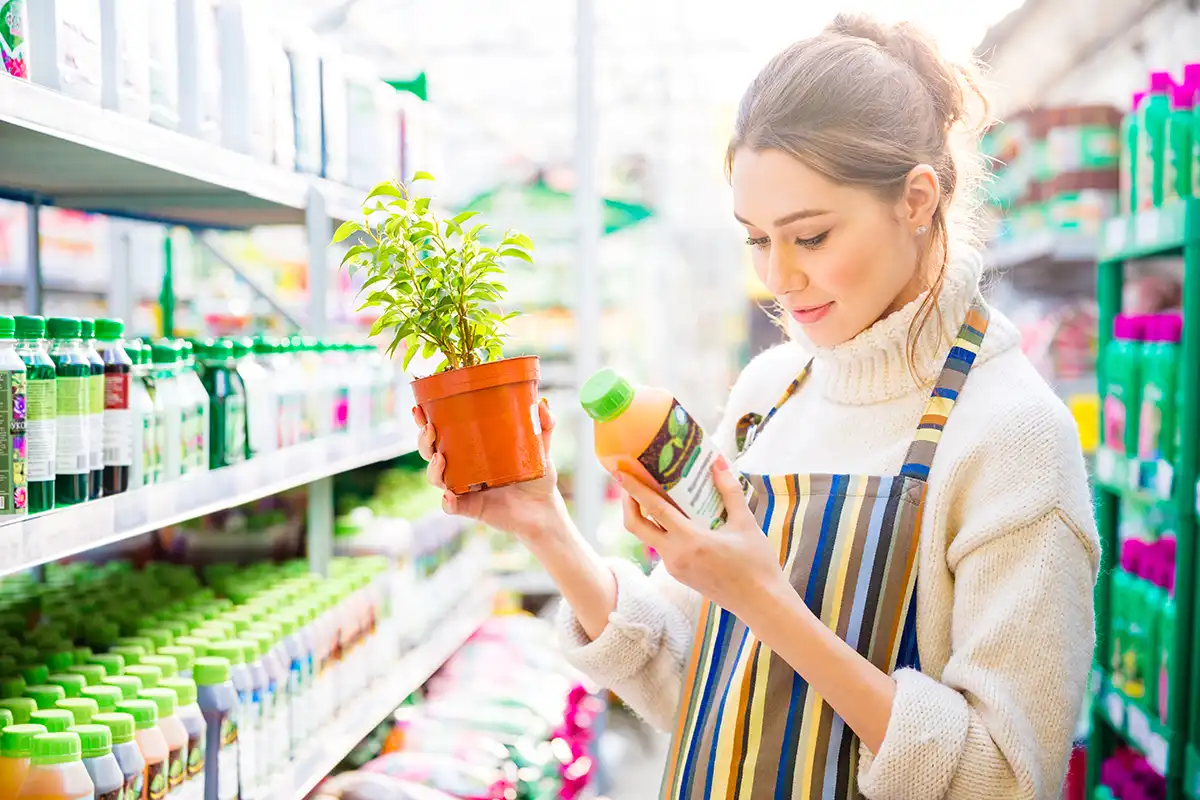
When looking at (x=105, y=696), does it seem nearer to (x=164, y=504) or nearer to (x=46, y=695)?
(x=46, y=695)

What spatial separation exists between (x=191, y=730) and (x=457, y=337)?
0.68 meters

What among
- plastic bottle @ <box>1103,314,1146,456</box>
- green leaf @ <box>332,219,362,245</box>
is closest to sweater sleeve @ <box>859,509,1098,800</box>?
green leaf @ <box>332,219,362,245</box>

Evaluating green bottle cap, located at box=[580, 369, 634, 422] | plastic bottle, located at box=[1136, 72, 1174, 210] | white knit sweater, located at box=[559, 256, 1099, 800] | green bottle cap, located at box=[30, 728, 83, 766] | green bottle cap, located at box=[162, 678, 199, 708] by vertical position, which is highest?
plastic bottle, located at box=[1136, 72, 1174, 210]

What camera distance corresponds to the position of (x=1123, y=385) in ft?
10.0

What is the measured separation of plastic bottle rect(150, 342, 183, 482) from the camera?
1606 mm

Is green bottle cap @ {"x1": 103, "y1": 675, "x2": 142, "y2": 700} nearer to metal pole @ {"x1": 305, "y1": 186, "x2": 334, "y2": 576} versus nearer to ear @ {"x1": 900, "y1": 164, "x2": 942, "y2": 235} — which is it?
metal pole @ {"x1": 305, "y1": 186, "x2": 334, "y2": 576}

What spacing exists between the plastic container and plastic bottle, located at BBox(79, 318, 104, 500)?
1.42 ft

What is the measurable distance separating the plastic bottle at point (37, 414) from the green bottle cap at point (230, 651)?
592mm

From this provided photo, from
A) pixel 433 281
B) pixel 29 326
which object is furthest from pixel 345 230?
pixel 29 326

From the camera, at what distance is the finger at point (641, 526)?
1265mm

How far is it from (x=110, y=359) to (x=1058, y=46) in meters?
4.27

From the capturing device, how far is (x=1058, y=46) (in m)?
4.62

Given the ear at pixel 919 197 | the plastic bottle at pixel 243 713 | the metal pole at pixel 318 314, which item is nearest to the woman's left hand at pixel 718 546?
the ear at pixel 919 197

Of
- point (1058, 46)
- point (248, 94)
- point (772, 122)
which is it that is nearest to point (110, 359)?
point (248, 94)
